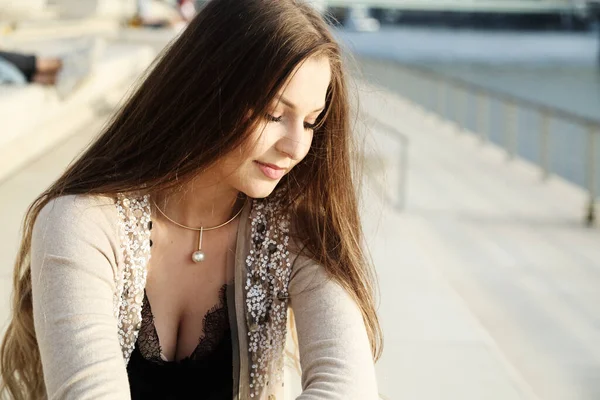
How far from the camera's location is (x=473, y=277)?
4504 mm

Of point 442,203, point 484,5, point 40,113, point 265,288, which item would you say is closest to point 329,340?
point 265,288

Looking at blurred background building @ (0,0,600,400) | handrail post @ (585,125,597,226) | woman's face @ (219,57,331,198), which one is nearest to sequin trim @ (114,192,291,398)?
woman's face @ (219,57,331,198)

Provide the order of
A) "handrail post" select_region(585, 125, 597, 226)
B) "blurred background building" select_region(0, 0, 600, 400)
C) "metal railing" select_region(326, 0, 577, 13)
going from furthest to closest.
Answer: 1. "metal railing" select_region(326, 0, 577, 13)
2. "handrail post" select_region(585, 125, 597, 226)
3. "blurred background building" select_region(0, 0, 600, 400)

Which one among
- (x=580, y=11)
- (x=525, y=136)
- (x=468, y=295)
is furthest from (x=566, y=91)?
(x=580, y=11)

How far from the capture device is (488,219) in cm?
614

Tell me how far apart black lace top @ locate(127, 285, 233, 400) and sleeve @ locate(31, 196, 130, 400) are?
17 centimetres

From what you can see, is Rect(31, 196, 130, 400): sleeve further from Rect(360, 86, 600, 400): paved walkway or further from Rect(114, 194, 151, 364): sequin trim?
Rect(360, 86, 600, 400): paved walkway

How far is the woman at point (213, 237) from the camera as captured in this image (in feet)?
4.21

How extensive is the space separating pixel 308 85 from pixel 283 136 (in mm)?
81

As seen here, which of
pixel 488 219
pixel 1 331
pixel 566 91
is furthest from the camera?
pixel 566 91

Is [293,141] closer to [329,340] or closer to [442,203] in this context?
[329,340]

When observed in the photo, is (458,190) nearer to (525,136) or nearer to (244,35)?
(525,136)

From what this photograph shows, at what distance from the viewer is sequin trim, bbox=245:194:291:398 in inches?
57.4

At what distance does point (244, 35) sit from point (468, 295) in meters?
3.04
